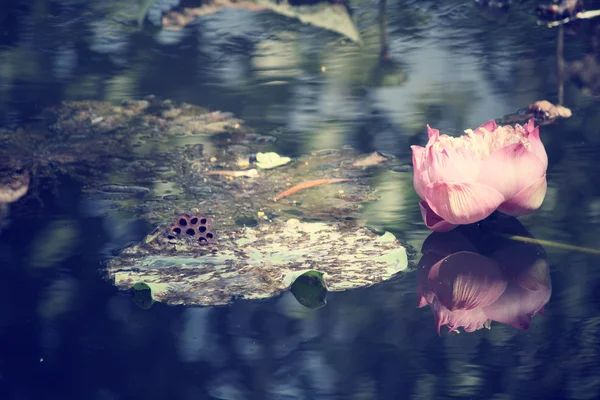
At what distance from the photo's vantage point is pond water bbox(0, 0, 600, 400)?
3.17 feet

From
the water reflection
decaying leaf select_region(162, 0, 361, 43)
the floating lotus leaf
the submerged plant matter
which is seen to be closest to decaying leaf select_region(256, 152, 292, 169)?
the submerged plant matter

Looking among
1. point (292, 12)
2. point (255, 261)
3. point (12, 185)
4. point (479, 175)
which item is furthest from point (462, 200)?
point (292, 12)

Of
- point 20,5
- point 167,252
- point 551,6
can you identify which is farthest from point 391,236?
point 20,5

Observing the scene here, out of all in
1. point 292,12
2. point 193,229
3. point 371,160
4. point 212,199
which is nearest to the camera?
point 193,229

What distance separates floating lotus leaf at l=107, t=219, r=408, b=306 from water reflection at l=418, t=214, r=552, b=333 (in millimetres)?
64

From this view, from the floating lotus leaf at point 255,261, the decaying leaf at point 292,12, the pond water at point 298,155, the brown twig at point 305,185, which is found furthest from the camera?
the decaying leaf at point 292,12

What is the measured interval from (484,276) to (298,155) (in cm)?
58

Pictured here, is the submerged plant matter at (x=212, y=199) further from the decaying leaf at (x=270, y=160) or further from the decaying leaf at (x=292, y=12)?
the decaying leaf at (x=292, y=12)

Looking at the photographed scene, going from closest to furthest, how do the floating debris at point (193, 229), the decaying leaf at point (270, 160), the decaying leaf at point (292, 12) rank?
the floating debris at point (193, 229) < the decaying leaf at point (270, 160) < the decaying leaf at point (292, 12)

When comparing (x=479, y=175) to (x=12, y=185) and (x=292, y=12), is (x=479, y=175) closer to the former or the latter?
(x=12, y=185)

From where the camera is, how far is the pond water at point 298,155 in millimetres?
966

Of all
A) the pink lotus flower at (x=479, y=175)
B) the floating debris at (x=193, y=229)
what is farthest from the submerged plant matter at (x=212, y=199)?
the pink lotus flower at (x=479, y=175)

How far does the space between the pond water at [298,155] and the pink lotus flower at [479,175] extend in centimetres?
8

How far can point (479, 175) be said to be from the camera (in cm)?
116
